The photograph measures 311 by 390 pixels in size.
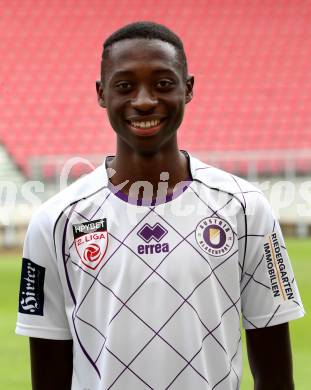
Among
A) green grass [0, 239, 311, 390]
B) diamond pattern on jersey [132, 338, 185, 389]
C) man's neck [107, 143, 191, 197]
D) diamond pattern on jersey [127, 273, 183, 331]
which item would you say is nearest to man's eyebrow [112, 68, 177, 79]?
man's neck [107, 143, 191, 197]

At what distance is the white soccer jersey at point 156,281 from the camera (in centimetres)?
168

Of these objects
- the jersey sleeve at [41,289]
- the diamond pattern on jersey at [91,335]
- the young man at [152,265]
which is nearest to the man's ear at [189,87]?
the young man at [152,265]

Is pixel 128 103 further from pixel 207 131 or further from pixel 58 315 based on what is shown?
pixel 207 131

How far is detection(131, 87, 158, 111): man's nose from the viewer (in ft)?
5.42

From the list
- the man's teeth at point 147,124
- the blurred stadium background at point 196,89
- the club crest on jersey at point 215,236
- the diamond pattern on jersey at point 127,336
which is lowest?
the diamond pattern on jersey at point 127,336

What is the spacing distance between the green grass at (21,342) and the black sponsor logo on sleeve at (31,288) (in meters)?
3.02

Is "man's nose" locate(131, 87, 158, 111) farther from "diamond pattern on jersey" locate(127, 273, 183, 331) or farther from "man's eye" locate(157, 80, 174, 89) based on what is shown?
"diamond pattern on jersey" locate(127, 273, 183, 331)

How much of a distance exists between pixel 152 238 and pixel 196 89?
14.1 metres

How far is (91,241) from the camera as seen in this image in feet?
5.66

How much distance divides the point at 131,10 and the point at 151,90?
1557 centimetres

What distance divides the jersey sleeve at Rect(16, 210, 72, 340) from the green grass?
119 inches

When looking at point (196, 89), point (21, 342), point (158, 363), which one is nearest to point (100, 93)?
point (158, 363)

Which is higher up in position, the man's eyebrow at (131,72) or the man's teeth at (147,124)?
the man's eyebrow at (131,72)

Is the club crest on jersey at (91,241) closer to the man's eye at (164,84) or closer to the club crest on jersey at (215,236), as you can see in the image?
the club crest on jersey at (215,236)
